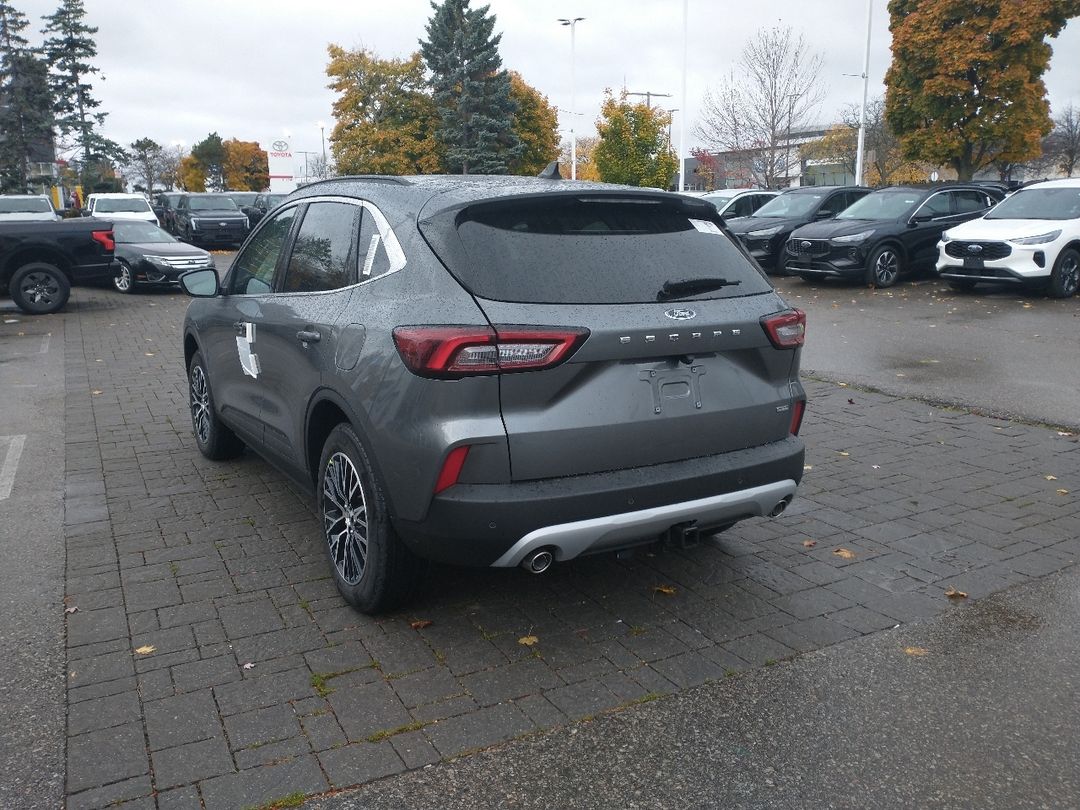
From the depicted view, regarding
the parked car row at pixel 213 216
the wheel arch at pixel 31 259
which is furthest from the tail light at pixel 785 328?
the parked car row at pixel 213 216

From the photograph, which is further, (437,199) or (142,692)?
(437,199)

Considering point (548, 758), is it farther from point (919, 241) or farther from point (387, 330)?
point (919, 241)

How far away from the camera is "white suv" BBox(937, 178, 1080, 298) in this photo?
14.8m

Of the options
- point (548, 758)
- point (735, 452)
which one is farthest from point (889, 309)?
point (548, 758)

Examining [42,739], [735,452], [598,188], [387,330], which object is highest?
[598,188]

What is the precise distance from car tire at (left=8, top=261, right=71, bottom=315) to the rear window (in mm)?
13897

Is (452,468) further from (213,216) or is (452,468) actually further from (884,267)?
(213,216)

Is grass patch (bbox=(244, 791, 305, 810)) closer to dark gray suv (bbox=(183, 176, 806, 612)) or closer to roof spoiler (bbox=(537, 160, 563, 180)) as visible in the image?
dark gray suv (bbox=(183, 176, 806, 612))

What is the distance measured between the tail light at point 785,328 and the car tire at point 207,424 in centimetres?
380

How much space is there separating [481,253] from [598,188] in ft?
2.34

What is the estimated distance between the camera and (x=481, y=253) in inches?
147

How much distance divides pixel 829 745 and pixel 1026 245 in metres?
13.7

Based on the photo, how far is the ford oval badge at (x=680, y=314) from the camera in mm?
3816

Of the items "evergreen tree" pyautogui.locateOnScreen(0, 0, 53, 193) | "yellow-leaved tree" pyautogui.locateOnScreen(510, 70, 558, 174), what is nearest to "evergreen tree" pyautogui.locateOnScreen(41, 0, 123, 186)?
"evergreen tree" pyautogui.locateOnScreen(0, 0, 53, 193)
